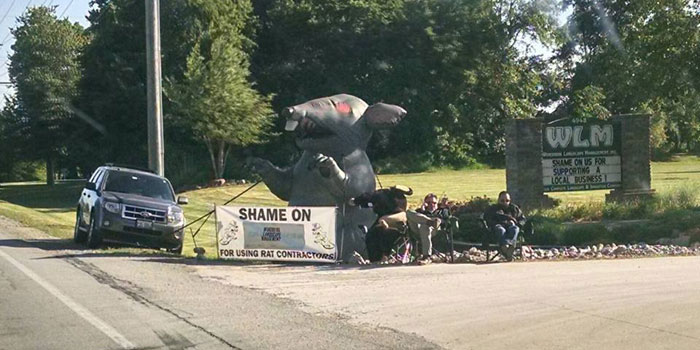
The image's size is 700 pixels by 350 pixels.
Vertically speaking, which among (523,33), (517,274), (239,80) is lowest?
(517,274)

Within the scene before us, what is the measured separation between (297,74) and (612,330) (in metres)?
42.4

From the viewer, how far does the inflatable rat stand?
16469 mm

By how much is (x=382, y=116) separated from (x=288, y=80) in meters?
33.6

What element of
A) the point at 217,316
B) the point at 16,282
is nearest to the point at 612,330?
the point at 217,316

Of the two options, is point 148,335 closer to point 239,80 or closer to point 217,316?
point 217,316

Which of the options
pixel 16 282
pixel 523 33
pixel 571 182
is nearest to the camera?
pixel 16 282

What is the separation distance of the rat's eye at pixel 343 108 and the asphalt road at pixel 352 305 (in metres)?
3.53

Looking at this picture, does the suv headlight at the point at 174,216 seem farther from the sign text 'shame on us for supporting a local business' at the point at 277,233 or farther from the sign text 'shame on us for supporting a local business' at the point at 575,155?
the sign text 'shame on us for supporting a local business' at the point at 575,155

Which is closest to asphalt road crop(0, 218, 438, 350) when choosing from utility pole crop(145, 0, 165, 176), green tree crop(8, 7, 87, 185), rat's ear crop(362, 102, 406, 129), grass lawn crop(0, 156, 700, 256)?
rat's ear crop(362, 102, 406, 129)

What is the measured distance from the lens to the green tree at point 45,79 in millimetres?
53750

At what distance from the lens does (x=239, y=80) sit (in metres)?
42.4

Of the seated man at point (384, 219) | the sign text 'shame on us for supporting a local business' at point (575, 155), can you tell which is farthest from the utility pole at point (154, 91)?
the sign text 'shame on us for supporting a local business' at point (575, 155)

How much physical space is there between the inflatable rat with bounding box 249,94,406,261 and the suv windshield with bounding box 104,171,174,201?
3099 millimetres

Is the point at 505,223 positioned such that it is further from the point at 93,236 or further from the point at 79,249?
the point at 79,249
